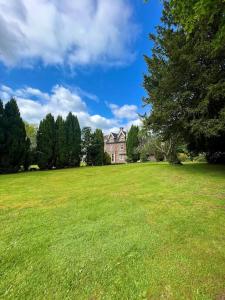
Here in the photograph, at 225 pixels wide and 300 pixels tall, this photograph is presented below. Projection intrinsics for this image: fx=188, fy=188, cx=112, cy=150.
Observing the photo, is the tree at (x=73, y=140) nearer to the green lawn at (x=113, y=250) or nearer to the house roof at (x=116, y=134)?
the green lawn at (x=113, y=250)

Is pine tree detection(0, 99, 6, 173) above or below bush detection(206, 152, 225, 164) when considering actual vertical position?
above

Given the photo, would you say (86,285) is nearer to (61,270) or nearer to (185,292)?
(61,270)

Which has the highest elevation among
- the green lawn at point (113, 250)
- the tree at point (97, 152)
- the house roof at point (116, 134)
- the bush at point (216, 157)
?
the house roof at point (116, 134)

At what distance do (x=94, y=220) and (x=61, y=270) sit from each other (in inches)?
74.4

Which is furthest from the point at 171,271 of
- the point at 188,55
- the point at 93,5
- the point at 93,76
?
the point at 93,76

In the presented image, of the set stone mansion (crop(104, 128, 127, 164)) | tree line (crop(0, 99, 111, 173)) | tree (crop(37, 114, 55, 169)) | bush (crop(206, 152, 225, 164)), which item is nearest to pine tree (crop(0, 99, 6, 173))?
tree line (crop(0, 99, 111, 173))

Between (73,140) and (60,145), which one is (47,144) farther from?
(73,140)

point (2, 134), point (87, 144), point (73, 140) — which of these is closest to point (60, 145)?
point (73, 140)

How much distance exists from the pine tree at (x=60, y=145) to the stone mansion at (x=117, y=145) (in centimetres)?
2731

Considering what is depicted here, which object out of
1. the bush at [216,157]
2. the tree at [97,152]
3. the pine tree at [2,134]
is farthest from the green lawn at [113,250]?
the tree at [97,152]

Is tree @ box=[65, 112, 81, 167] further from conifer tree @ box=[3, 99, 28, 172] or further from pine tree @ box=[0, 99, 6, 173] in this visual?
pine tree @ box=[0, 99, 6, 173]

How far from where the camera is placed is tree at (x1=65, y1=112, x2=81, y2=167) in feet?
80.5

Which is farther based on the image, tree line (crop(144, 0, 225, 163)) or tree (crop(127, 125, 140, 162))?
tree (crop(127, 125, 140, 162))

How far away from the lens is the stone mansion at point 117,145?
165 ft
